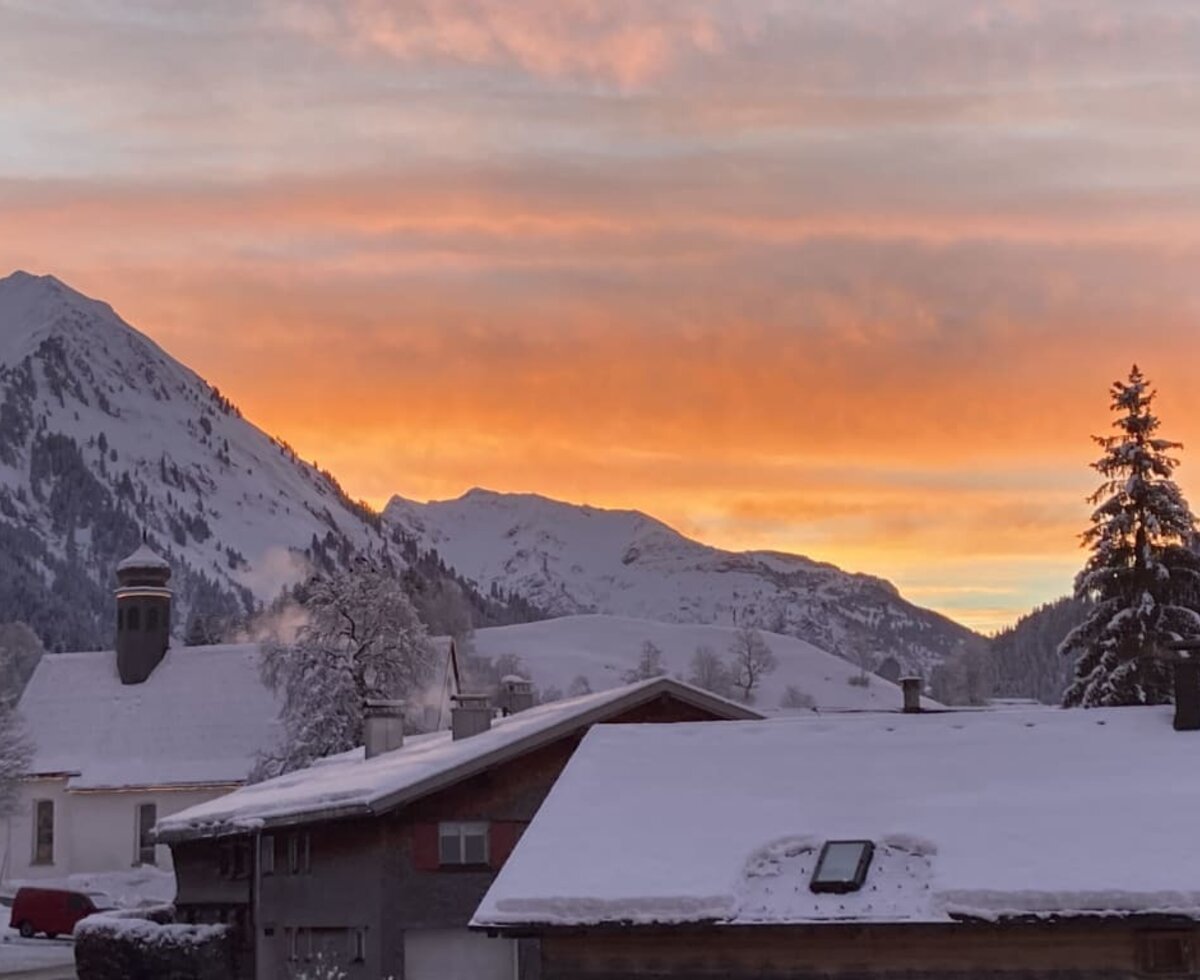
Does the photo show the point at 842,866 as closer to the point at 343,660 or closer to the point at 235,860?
the point at 235,860

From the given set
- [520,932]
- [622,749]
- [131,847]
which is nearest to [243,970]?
[622,749]

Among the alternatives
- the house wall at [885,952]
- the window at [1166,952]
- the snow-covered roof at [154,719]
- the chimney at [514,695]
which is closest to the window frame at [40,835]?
the snow-covered roof at [154,719]

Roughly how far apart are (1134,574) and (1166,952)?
1188 inches

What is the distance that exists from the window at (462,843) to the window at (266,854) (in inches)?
164

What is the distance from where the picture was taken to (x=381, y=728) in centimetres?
5066

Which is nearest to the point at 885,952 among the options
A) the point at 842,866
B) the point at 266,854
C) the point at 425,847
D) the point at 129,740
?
the point at 842,866

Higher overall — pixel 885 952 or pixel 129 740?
pixel 129 740

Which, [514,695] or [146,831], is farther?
[146,831]

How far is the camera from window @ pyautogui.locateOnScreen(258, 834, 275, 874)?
143 feet

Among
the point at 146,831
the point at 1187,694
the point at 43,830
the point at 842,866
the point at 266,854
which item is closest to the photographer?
the point at 842,866

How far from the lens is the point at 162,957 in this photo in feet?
146

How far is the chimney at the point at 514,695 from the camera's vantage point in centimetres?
5572

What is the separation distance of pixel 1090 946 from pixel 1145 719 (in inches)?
291

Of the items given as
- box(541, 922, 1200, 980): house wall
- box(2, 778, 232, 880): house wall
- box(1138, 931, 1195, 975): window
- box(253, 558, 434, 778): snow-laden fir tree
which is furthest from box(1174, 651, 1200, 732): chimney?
box(2, 778, 232, 880): house wall
